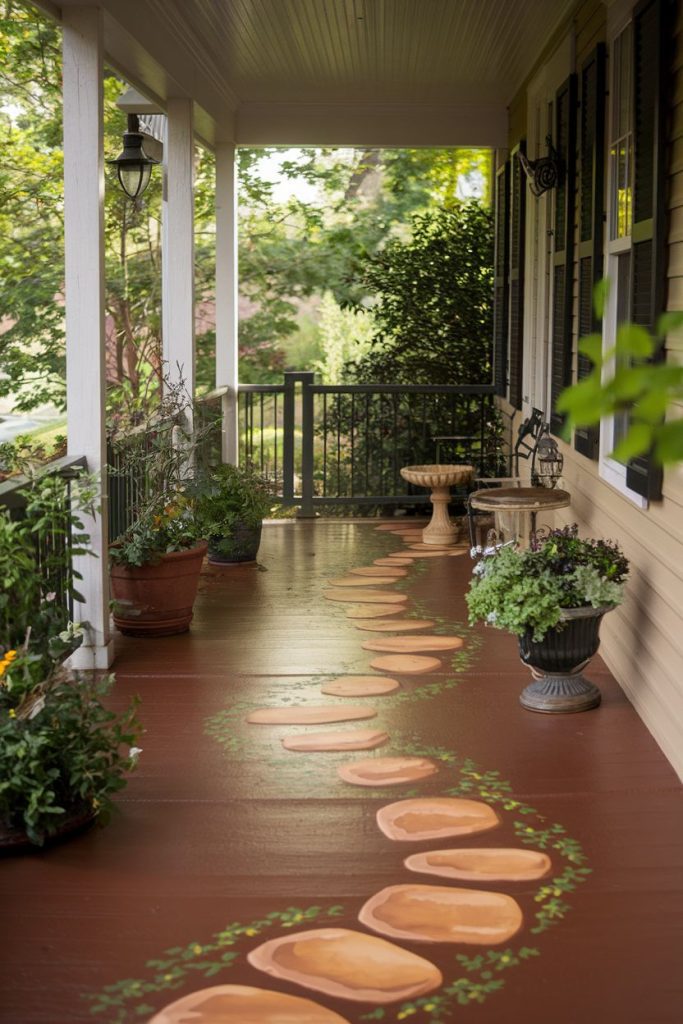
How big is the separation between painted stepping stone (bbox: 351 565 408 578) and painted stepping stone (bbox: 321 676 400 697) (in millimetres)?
2261

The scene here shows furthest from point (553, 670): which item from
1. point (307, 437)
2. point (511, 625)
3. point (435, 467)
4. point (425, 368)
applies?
point (425, 368)

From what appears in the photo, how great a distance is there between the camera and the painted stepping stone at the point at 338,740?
→ 4242mm

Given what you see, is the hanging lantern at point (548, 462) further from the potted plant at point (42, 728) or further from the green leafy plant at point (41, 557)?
the potted plant at point (42, 728)

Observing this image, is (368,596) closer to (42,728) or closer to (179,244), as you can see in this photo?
(179,244)

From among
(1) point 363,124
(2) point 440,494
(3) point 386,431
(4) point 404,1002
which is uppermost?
(1) point 363,124

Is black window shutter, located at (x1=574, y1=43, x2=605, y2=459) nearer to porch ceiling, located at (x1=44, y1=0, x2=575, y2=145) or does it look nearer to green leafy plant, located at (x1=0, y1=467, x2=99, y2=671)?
porch ceiling, located at (x1=44, y1=0, x2=575, y2=145)

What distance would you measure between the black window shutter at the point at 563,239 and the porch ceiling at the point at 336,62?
50cm

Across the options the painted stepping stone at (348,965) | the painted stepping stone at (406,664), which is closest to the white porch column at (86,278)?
the painted stepping stone at (406,664)

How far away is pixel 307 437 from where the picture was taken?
9.52 m

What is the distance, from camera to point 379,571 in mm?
7477

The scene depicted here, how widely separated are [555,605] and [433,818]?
106 centimetres

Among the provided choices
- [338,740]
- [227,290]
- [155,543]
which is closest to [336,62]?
[227,290]

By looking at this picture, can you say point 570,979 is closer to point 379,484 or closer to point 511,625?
point 511,625

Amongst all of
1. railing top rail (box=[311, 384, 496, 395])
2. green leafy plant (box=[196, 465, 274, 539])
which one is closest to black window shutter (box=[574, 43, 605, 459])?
green leafy plant (box=[196, 465, 274, 539])
